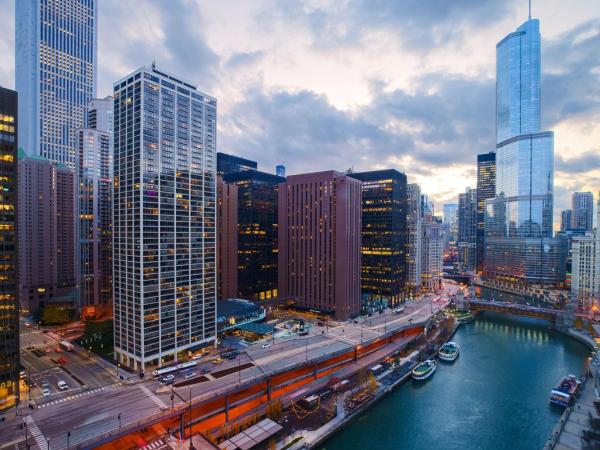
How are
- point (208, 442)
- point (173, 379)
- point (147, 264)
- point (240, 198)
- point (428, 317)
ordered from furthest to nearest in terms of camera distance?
point (240, 198)
point (428, 317)
point (147, 264)
point (173, 379)
point (208, 442)

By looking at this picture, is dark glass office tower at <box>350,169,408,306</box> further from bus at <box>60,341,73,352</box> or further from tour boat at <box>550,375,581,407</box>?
bus at <box>60,341,73,352</box>

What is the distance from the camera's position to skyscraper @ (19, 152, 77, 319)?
138750 millimetres

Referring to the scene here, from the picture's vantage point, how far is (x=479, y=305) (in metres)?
163

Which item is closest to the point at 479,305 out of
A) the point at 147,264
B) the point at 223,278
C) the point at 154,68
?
the point at 223,278

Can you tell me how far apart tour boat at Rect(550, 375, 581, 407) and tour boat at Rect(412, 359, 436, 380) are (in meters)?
28.2

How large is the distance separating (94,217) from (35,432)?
9897 cm

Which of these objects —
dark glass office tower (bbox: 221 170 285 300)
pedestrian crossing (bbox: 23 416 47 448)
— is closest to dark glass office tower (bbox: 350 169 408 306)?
dark glass office tower (bbox: 221 170 285 300)

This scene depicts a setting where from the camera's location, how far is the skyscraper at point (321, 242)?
129500 millimetres

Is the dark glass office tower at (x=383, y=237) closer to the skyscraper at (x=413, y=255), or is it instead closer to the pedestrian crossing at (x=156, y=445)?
the skyscraper at (x=413, y=255)

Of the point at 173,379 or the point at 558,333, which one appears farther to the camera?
the point at 558,333

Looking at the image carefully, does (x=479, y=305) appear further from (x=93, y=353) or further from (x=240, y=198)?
(x=93, y=353)

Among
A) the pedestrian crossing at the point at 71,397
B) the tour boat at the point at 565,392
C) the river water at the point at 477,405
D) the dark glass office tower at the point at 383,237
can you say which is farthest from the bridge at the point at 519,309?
the pedestrian crossing at the point at 71,397

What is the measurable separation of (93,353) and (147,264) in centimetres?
3500

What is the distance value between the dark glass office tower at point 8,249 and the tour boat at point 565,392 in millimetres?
119920
